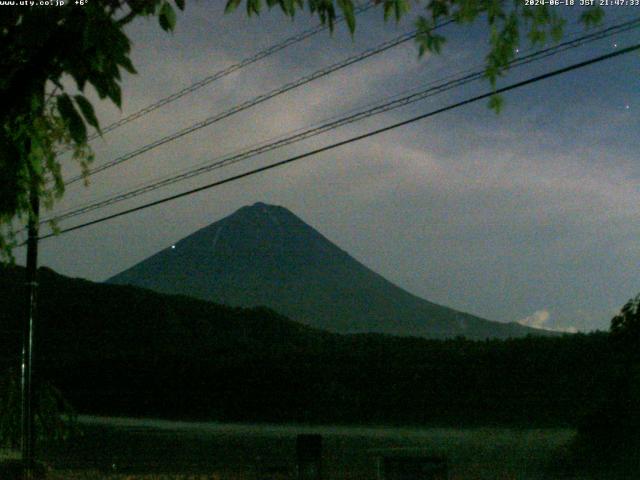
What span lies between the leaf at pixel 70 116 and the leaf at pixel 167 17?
680 mm

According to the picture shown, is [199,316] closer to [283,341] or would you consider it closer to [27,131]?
[283,341]

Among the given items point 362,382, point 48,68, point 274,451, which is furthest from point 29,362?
point 362,382

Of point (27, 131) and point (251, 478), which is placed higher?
point (27, 131)

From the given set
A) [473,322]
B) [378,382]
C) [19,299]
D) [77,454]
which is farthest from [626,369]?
[473,322]

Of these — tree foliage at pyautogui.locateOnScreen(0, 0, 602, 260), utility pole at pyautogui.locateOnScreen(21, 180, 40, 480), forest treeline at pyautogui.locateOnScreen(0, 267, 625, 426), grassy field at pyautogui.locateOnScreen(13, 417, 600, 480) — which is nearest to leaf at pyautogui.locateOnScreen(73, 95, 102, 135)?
tree foliage at pyautogui.locateOnScreen(0, 0, 602, 260)

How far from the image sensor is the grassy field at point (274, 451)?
15.6 m

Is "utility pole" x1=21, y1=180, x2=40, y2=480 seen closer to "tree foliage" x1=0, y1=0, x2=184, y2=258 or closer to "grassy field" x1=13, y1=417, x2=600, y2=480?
"grassy field" x1=13, y1=417, x2=600, y2=480

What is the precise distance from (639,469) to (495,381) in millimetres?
19874

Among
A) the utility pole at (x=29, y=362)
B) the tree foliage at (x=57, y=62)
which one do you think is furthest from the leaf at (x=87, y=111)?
the utility pole at (x=29, y=362)

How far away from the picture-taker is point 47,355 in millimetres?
61938

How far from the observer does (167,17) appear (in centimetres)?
462

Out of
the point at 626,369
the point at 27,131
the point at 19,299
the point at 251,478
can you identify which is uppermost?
the point at 19,299

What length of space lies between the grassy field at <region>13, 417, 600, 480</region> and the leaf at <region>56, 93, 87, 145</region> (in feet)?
37.5

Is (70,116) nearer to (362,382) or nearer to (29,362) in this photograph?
(29,362)
